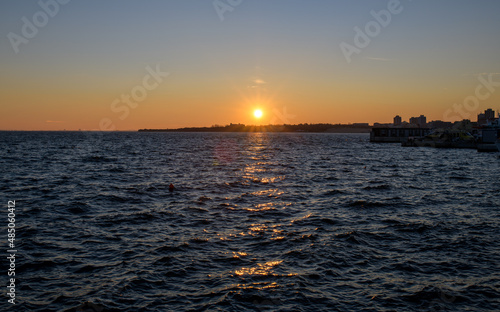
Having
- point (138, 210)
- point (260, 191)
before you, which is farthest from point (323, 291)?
point (260, 191)

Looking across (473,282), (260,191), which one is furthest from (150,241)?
(260,191)

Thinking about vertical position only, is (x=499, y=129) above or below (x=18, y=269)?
above

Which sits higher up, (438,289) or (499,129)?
(499,129)

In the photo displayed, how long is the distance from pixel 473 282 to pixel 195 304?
31.3 feet

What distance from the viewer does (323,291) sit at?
1216cm

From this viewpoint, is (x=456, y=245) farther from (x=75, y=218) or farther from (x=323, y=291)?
(x=75, y=218)

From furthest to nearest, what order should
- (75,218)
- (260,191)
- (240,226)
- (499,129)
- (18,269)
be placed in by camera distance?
(499,129)
(260,191)
(75,218)
(240,226)
(18,269)

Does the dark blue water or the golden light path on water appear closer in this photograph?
the dark blue water

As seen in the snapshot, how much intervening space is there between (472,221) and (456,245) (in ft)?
17.4

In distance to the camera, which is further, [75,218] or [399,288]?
[75,218]

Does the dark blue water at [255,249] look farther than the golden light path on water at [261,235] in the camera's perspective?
No

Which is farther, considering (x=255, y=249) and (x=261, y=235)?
(x=261, y=235)

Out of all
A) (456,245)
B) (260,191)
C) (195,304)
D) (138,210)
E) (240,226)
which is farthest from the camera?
(260,191)

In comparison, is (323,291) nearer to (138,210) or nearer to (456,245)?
(456,245)
